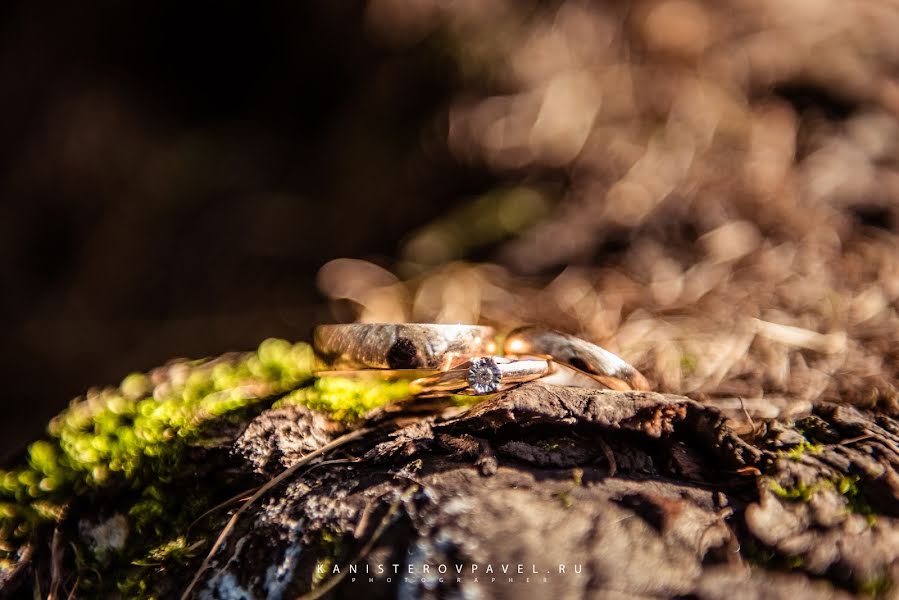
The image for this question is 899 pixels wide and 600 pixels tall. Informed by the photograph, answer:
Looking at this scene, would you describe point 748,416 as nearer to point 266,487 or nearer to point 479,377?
point 479,377

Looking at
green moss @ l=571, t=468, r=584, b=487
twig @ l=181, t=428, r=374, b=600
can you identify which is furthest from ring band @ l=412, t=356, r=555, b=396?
Result: green moss @ l=571, t=468, r=584, b=487

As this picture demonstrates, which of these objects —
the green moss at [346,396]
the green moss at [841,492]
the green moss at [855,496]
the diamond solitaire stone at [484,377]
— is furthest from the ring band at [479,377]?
the green moss at [855,496]

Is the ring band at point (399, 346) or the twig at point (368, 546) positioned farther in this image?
the ring band at point (399, 346)

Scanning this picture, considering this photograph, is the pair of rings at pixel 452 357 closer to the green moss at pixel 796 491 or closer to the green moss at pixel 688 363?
the green moss at pixel 688 363

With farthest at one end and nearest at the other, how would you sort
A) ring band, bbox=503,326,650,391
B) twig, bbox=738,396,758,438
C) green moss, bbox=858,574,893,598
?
ring band, bbox=503,326,650,391 → twig, bbox=738,396,758,438 → green moss, bbox=858,574,893,598

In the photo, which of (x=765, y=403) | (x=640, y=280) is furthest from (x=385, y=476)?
(x=640, y=280)

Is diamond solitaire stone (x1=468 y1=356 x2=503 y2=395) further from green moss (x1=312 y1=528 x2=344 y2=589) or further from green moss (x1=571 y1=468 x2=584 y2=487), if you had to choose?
green moss (x1=312 y1=528 x2=344 y2=589)
